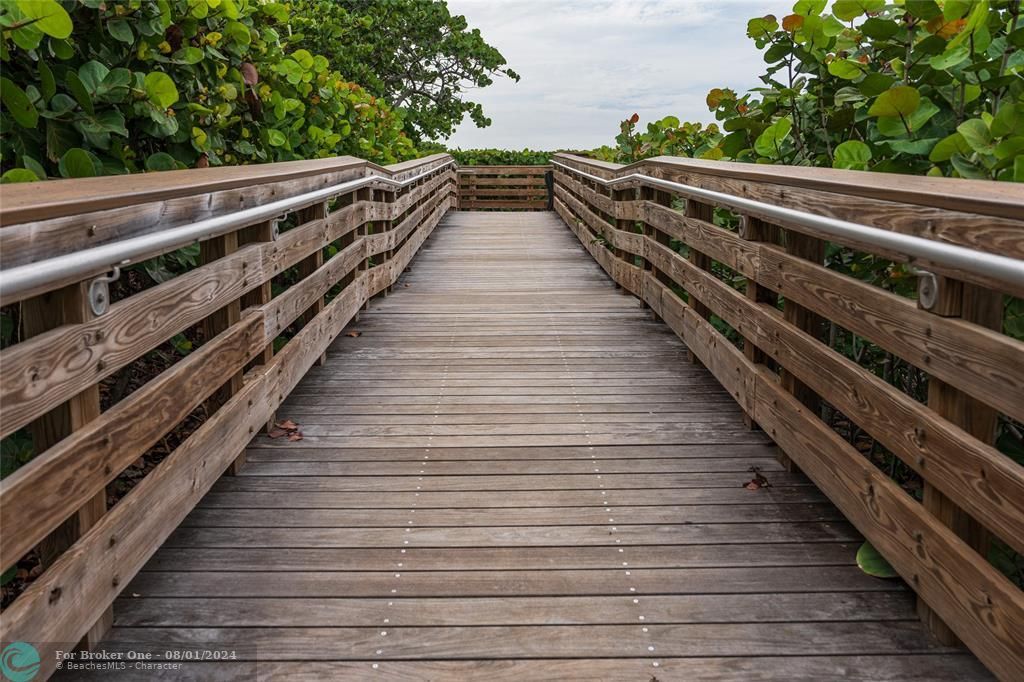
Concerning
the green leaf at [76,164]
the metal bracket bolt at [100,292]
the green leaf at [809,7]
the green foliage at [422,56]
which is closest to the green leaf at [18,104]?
the green leaf at [76,164]

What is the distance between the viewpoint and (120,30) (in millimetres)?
3055

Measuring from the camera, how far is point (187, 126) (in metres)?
3.70

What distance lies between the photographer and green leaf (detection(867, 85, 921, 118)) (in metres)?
2.69

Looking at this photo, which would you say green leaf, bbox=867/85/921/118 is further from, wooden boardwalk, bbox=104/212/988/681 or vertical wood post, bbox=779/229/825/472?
wooden boardwalk, bbox=104/212/988/681

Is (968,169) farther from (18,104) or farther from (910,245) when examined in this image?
(18,104)

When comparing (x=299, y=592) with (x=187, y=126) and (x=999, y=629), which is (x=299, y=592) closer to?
(x=999, y=629)

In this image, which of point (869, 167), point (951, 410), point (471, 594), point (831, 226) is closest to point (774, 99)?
point (869, 167)

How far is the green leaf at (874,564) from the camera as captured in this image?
2.34 m

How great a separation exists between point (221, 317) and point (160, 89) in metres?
0.81

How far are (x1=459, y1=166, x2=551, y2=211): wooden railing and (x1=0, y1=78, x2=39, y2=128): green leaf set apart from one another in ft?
53.6

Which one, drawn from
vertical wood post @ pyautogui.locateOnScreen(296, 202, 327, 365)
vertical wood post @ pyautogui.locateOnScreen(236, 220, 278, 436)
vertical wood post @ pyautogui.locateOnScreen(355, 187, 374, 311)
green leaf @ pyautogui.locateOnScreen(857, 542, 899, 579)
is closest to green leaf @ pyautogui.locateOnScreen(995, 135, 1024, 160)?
green leaf @ pyautogui.locateOnScreen(857, 542, 899, 579)

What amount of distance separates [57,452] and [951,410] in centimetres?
185

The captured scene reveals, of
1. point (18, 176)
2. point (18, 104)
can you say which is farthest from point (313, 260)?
point (18, 176)

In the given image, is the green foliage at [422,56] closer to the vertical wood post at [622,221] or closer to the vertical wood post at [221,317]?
the vertical wood post at [622,221]
